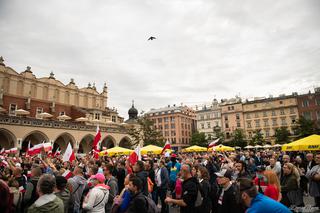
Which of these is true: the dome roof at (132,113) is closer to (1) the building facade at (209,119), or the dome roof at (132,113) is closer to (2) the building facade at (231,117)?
(1) the building facade at (209,119)

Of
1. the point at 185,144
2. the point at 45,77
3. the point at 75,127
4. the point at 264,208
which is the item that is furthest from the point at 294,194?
the point at 185,144

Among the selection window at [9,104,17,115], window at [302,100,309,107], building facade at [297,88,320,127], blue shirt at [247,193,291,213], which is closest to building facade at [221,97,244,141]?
building facade at [297,88,320,127]

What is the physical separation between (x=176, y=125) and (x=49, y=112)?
44501 mm

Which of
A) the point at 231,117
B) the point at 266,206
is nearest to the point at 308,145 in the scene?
the point at 266,206

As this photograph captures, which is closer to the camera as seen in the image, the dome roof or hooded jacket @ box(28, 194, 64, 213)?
hooded jacket @ box(28, 194, 64, 213)

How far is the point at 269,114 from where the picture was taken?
5978 cm

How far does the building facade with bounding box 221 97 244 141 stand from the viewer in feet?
208

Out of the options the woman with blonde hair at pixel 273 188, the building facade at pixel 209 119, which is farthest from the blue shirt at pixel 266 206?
the building facade at pixel 209 119

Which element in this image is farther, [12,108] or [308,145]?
[12,108]

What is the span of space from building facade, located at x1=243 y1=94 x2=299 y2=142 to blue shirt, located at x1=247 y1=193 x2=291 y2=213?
5994cm

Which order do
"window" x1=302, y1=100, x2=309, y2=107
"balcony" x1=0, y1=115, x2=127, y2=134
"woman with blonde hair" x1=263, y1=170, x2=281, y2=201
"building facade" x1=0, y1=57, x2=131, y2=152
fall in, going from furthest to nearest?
"window" x1=302, y1=100, x2=309, y2=107, "building facade" x1=0, y1=57, x2=131, y2=152, "balcony" x1=0, y1=115, x2=127, y2=134, "woman with blonde hair" x1=263, y1=170, x2=281, y2=201

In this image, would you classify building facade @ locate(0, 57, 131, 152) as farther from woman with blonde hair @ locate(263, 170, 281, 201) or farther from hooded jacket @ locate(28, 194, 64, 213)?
woman with blonde hair @ locate(263, 170, 281, 201)

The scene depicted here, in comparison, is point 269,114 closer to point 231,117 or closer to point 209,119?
point 231,117

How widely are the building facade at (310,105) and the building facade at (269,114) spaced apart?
1.42 m
